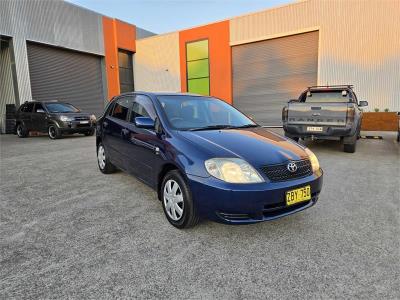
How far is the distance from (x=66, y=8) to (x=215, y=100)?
645 inches

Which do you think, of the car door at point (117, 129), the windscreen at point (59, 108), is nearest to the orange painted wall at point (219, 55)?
the windscreen at point (59, 108)

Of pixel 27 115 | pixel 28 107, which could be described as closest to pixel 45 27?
pixel 28 107

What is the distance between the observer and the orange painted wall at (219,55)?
1752 cm

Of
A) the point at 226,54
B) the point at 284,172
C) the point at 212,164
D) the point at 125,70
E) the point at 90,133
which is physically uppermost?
the point at 226,54

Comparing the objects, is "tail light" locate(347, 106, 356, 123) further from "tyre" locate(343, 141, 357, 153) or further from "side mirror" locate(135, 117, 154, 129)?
"side mirror" locate(135, 117, 154, 129)

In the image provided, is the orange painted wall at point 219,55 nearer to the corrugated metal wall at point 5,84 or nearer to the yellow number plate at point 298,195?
the corrugated metal wall at point 5,84

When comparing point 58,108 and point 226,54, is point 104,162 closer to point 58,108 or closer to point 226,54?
point 58,108

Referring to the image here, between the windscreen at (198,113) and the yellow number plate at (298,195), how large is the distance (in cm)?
136

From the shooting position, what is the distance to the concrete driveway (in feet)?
6.66

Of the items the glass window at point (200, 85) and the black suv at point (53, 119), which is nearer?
the black suv at point (53, 119)

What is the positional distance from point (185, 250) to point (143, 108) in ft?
6.73

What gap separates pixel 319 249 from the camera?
255 cm

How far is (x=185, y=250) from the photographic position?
2.55 metres

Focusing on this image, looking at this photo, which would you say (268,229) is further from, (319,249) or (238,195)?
(238,195)
